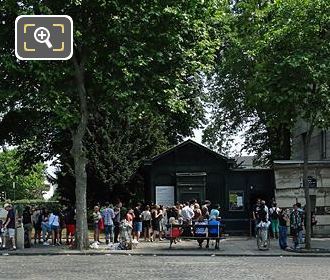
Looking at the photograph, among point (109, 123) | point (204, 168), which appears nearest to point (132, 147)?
point (109, 123)

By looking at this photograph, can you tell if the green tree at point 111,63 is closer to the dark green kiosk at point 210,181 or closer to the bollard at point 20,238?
the bollard at point 20,238

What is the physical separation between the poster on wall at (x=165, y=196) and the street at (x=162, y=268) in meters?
11.9

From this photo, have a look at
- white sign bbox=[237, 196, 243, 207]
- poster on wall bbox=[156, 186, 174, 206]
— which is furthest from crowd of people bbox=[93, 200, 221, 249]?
white sign bbox=[237, 196, 243, 207]

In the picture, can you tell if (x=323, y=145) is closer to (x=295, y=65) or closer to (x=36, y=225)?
(x=295, y=65)

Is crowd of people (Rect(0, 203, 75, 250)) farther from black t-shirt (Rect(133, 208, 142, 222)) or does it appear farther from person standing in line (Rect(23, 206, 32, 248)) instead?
black t-shirt (Rect(133, 208, 142, 222))

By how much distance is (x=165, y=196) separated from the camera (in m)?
33.6

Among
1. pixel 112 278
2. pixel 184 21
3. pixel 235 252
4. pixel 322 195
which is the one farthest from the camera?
pixel 322 195

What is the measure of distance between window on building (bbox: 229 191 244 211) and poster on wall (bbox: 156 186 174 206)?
3.20 m

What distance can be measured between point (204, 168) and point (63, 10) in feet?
43.6

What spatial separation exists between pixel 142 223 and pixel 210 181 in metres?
6.19

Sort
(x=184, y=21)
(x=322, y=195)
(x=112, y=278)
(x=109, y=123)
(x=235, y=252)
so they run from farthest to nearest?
(x=109, y=123), (x=322, y=195), (x=184, y=21), (x=235, y=252), (x=112, y=278)

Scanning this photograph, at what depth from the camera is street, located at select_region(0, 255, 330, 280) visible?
15.3 metres

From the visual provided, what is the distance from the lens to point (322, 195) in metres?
31.8

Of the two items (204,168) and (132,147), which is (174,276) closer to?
(204,168)
